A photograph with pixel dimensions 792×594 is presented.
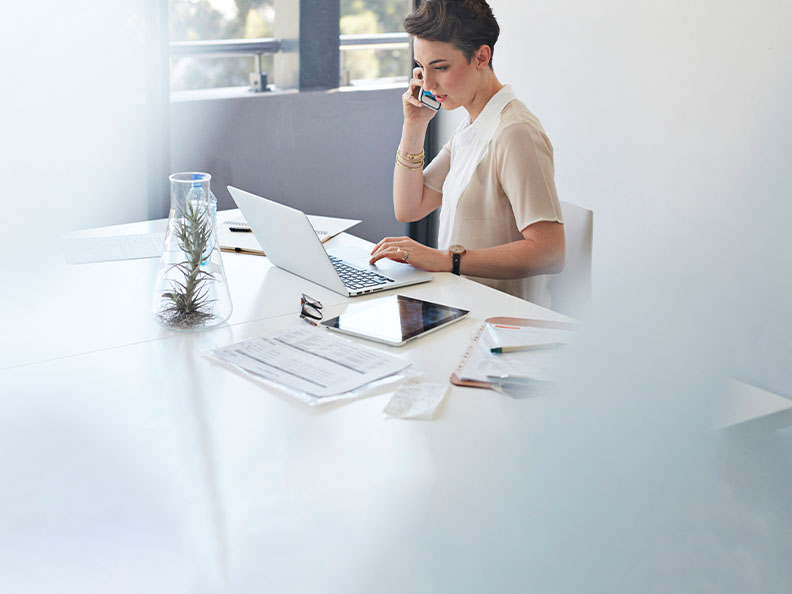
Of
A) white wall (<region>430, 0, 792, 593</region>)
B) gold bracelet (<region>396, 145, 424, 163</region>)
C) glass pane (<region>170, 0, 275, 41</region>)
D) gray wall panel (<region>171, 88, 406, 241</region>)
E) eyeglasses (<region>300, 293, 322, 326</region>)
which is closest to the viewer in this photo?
white wall (<region>430, 0, 792, 593</region>)

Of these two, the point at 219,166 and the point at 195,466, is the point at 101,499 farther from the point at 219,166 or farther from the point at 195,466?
the point at 219,166

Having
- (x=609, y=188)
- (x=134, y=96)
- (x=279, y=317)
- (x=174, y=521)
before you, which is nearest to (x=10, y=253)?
(x=174, y=521)

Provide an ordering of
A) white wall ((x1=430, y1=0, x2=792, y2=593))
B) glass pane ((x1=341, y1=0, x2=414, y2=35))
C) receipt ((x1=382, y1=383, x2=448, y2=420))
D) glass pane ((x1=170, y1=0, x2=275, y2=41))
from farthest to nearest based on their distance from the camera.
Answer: glass pane ((x1=341, y1=0, x2=414, y2=35))
glass pane ((x1=170, y1=0, x2=275, y2=41))
receipt ((x1=382, y1=383, x2=448, y2=420))
white wall ((x1=430, y1=0, x2=792, y2=593))

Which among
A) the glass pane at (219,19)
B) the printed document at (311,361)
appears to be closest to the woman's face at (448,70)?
the printed document at (311,361)

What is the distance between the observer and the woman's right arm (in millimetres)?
1608

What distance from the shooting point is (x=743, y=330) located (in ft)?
0.45

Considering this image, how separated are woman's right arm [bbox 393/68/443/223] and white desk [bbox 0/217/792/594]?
619 millimetres

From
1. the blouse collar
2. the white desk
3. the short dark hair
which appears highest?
the short dark hair

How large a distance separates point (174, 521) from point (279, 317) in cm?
58

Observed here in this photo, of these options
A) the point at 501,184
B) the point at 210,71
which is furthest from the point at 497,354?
the point at 210,71

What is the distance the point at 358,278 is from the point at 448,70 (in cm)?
48

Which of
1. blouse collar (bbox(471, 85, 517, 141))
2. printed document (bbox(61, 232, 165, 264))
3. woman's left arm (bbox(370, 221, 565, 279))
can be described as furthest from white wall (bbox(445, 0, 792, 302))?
printed document (bbox(61, 232, 165, 264))

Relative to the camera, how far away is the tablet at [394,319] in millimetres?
1028

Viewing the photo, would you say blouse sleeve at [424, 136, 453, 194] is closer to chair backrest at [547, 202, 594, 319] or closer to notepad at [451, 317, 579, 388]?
chair backrest at [547, 202, 594, 319]
